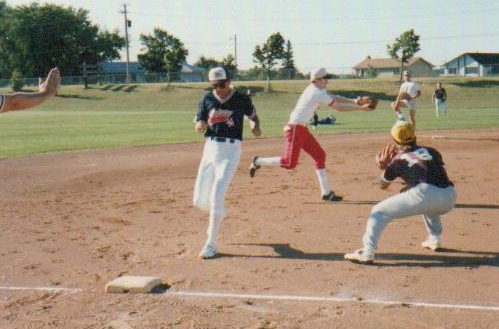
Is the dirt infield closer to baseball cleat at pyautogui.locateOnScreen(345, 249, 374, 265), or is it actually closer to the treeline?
baseball cleat at pyautogui.locateOnScreen(345, 249, 374, 265)

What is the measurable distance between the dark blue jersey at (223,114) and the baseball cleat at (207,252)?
1.32 m

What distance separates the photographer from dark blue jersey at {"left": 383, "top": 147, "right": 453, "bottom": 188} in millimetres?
6327

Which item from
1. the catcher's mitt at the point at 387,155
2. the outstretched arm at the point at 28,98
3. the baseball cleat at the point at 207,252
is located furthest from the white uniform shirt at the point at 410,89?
the outstretched arm at the point at 28,98

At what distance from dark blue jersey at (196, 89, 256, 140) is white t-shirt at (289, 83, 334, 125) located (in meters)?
2.61

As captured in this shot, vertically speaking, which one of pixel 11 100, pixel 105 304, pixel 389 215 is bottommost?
pixel 105 304

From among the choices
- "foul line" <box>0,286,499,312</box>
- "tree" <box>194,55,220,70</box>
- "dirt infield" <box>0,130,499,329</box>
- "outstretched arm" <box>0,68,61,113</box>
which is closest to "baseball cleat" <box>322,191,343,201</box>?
"dirt infield" <box>0,130,499,329</box>

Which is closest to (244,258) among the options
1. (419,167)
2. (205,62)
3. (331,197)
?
(419,167)

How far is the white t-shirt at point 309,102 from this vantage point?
32.2 feet

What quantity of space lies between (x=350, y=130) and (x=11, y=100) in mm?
20550

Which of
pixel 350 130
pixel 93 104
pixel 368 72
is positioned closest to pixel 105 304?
pixel 350 130

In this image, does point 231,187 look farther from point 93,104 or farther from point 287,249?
point 93,104

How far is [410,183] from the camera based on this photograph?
6.46 meters

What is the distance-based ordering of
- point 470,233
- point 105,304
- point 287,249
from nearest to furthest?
point 105,304, point 287,249, point 470,233

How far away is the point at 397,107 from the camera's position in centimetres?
1597
